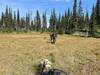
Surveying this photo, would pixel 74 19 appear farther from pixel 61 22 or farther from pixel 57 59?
pixel 57 59

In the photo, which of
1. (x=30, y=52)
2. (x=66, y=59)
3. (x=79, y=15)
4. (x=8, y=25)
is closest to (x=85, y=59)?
(x=66, y=59)

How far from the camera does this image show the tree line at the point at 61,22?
103562 mm

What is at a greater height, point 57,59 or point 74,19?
point 74,19

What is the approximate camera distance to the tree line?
10356cm

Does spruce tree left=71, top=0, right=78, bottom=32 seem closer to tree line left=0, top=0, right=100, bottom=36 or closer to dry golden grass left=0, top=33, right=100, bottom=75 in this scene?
tree line left=0, top=0, right=100, bottom=36

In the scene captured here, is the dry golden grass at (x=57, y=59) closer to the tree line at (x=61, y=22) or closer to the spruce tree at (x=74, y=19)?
the tree line at (x=61, y=22)

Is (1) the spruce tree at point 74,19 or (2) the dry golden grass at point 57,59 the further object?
(1) the spruce tree at point 74,19

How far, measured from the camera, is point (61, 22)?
142 m

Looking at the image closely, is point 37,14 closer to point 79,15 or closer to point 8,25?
point 8,25

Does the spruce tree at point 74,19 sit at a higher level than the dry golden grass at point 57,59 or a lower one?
higher

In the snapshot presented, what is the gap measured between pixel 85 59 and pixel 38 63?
7515 mm

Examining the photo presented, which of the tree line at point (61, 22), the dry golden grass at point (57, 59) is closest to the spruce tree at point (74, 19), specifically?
the tree line at point (61, 22)

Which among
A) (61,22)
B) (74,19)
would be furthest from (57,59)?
(61,22)

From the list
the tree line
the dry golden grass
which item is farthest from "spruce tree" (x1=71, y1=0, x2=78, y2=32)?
the dry golden grass
